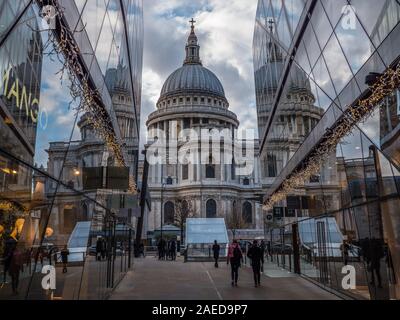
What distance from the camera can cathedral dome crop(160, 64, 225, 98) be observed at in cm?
12888

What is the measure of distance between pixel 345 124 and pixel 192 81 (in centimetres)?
11857

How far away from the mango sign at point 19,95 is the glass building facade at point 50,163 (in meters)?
0.01

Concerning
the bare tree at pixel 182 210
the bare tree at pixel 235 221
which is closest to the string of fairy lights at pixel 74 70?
the bare tree at pixel 235 221

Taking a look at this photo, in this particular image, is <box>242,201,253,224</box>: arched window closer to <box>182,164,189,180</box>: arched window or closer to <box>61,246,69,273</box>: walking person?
<box>182,164,189,180</box>: arched window

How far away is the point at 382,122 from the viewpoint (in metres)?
10.5

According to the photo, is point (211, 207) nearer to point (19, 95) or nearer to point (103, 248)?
point (103, 248)

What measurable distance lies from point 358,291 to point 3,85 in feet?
31.9

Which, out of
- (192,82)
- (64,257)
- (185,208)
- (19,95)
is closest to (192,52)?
(192,82)

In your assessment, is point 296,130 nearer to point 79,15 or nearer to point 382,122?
point 382,122

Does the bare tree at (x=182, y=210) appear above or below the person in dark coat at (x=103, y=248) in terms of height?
above

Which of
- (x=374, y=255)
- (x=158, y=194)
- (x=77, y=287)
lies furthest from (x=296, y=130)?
(x=158, y=194)

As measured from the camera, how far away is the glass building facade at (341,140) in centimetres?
958

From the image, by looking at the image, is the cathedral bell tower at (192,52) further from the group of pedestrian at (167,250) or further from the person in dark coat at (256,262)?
the person in dark coat at (256,262)

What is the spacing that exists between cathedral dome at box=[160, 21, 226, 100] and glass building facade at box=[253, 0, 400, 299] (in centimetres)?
10191
